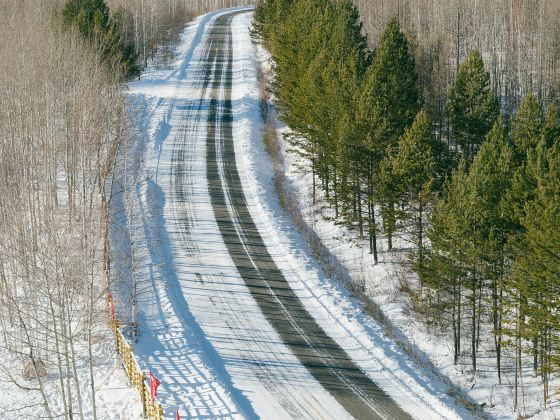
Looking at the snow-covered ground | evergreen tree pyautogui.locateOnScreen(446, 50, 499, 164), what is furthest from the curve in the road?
evergreen tree pyautogui.locateOnScreen(446, 50, 499, 164)

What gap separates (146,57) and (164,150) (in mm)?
28094

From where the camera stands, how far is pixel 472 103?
45.0 m

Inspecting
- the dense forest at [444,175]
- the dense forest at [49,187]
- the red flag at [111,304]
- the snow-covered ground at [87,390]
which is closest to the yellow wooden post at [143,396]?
the snow-covered ground at [87,390]

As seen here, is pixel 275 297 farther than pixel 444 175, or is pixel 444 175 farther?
pixel 444 175

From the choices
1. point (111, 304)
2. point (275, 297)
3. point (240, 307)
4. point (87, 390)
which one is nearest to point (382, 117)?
point (275, 297)

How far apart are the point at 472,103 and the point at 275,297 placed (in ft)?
59.9

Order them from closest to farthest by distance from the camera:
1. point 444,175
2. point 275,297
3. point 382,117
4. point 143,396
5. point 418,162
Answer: point 143,396
point 418,162
point 275,297
point 444,175
point 382,117

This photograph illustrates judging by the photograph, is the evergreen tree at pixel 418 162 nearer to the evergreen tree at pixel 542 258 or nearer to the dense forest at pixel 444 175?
the dense forest at pixel 444 175

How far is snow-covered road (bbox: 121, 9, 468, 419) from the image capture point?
94.7 ft

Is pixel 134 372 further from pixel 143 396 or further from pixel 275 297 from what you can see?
pixel 275 297

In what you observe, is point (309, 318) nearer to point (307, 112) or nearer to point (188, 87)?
point (307, 112)

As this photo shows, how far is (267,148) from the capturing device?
5984 centimetres

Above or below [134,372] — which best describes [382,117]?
above

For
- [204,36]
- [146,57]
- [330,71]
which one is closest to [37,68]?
[330,71]
